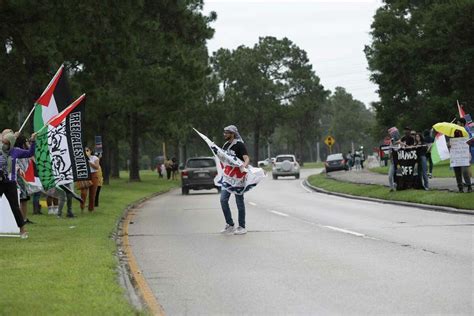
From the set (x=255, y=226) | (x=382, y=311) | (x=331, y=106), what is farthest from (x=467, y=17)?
(x=331, y=106)

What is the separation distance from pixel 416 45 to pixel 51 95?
131 feet

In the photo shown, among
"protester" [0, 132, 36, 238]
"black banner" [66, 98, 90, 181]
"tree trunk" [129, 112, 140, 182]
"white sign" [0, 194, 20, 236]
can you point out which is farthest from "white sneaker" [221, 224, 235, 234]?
"tree trunk" [129, 112, 140, 182]

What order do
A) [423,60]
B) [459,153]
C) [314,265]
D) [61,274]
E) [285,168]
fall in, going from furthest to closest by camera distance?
[285,168], [423,60], [459,153], [314,265], [61,274]

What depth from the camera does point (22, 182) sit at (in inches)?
670

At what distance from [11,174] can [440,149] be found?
12.6 m

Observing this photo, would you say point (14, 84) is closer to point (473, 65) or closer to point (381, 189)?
point (381, 189)

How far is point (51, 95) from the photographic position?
51.6 feet

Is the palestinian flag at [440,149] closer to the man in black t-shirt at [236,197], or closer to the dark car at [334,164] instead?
the man in black t-shirt at [236,197]

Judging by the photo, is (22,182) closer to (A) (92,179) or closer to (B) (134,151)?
(A) (92,179)

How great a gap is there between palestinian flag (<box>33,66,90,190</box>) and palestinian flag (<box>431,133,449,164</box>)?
1087 centimetres

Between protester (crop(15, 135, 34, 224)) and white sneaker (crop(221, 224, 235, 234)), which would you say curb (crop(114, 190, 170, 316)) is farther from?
protester (crop(15, 135, 34, 224))

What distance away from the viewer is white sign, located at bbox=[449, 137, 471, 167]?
19.7 meters

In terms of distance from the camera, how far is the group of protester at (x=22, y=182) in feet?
43.7

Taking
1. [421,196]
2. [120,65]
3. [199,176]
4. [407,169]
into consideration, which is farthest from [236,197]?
[199,176]
